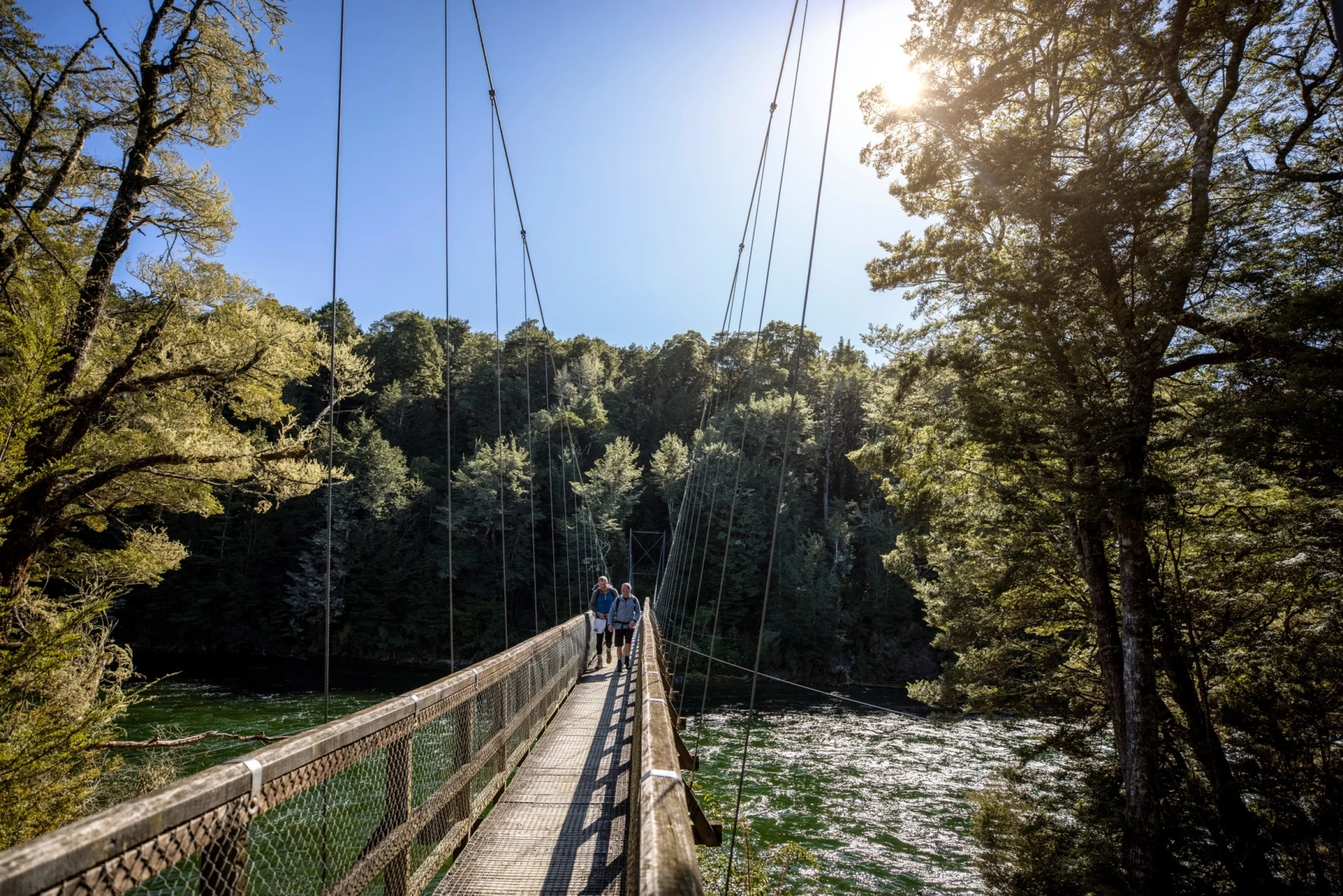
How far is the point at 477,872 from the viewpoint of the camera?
2787mm

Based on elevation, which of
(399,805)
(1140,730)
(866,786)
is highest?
(399,805)

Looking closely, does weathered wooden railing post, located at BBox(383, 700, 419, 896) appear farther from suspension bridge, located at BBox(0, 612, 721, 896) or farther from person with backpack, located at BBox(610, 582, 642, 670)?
person with backpack, located at BBox(610, 582, 642, 670)

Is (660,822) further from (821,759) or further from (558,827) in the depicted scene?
(821,759)

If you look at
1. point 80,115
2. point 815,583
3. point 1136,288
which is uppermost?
point 80,115

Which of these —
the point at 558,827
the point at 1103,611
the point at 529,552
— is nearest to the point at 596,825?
the point at 558,827

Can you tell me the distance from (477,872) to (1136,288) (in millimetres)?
7626

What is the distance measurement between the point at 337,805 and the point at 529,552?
3457 cm

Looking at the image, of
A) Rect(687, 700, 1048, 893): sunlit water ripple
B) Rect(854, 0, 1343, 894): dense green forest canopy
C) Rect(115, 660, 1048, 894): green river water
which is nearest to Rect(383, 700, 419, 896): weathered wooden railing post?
Rect(115, 660, 1048, 894): green river water

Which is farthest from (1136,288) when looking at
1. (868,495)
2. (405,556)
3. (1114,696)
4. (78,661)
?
(405,556)

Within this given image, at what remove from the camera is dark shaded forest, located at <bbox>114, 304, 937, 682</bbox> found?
1225 inches

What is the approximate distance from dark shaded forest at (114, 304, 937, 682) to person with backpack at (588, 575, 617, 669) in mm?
16015

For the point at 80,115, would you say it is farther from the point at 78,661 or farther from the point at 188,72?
the point at 78,661

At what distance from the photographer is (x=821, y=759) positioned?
14.7 meters

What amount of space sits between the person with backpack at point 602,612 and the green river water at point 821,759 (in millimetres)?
2721
